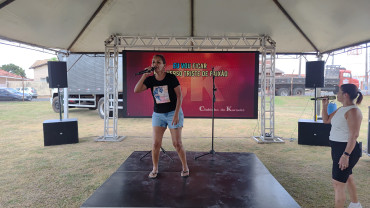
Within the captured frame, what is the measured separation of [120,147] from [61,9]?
3408 millimetres

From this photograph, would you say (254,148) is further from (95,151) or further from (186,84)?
(95,151)

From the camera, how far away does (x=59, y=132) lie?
5.98 metres

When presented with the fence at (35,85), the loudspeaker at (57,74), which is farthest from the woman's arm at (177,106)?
the fence at (35,85)

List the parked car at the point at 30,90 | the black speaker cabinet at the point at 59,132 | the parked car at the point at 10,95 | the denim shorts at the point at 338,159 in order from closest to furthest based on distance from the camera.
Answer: the denim shorts at the point at 338,159 < the black speaker cabinet at the point at 59,132 < the parked car at the point at 10,95 < the parked car at the point at 30,90

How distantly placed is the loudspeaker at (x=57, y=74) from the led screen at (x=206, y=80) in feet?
5.89

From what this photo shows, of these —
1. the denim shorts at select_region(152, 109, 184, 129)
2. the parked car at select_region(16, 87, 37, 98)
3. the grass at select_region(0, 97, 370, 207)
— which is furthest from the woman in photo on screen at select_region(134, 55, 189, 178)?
the parked car at select_region(16, 87, 37, 98)

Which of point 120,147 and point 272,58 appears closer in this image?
point 120,147

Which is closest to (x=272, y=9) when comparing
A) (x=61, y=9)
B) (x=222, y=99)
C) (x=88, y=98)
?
(x=222, y=99)

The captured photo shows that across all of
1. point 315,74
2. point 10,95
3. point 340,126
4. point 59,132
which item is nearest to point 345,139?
point 340,126

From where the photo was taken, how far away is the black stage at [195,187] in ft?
8.13

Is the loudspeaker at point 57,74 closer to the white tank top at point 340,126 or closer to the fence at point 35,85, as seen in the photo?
the white tank top at point 340,126

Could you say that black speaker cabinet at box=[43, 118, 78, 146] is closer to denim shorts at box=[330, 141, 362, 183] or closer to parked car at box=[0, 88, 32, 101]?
denim shorts at box=[330, 141, 362, 183]

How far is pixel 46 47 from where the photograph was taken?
6164 millimetres

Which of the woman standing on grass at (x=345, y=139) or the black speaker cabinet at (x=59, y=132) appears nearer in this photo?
the woman standing on grass at (x=345, y=139)
